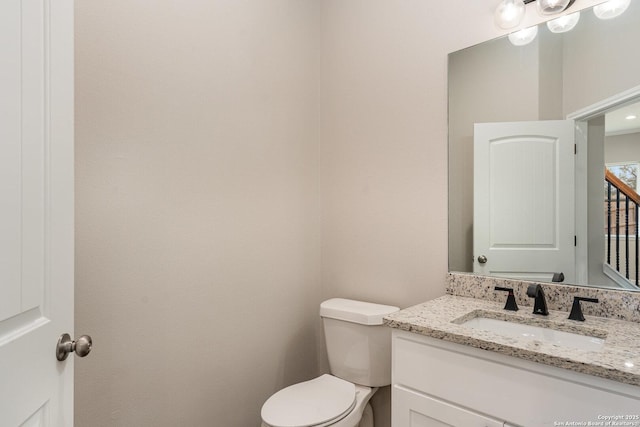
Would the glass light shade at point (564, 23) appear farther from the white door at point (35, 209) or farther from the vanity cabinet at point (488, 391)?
the white door at point (35, 209)

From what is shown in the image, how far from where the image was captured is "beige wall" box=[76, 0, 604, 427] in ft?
4.09

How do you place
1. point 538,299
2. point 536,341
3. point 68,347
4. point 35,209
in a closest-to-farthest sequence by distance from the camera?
point 35,209
point 68,347
point 536,341
point 538,299

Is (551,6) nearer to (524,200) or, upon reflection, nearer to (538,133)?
(538,133)

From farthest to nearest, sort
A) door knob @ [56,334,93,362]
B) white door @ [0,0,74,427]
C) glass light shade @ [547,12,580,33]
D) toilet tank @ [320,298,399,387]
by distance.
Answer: toilet tank @ [320,298,399,387] → glass light shade @ [547,12,580,33] → door knob @ [56,334,93,362] → white door @ [0,0,74,427]

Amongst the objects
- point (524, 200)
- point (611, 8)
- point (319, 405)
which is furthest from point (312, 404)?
point (611, 8)

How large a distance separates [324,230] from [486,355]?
3.95 feet

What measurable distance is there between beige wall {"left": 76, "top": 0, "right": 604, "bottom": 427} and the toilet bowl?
267 mm

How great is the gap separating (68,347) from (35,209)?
333 millimetres

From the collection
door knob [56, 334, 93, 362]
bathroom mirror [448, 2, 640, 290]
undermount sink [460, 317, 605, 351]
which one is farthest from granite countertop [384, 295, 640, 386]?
door knob [56, 334, 93, 362]

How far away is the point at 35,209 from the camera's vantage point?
0.72m

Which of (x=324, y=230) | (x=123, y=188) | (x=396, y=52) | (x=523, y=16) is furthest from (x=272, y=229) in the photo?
(x=523, y=16)

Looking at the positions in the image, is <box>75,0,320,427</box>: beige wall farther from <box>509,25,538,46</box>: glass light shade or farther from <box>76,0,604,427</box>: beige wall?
<box>509,25,538,46</box>: glass light shade

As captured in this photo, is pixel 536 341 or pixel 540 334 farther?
pixel 540 334

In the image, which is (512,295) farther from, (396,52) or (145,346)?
(145,346)
